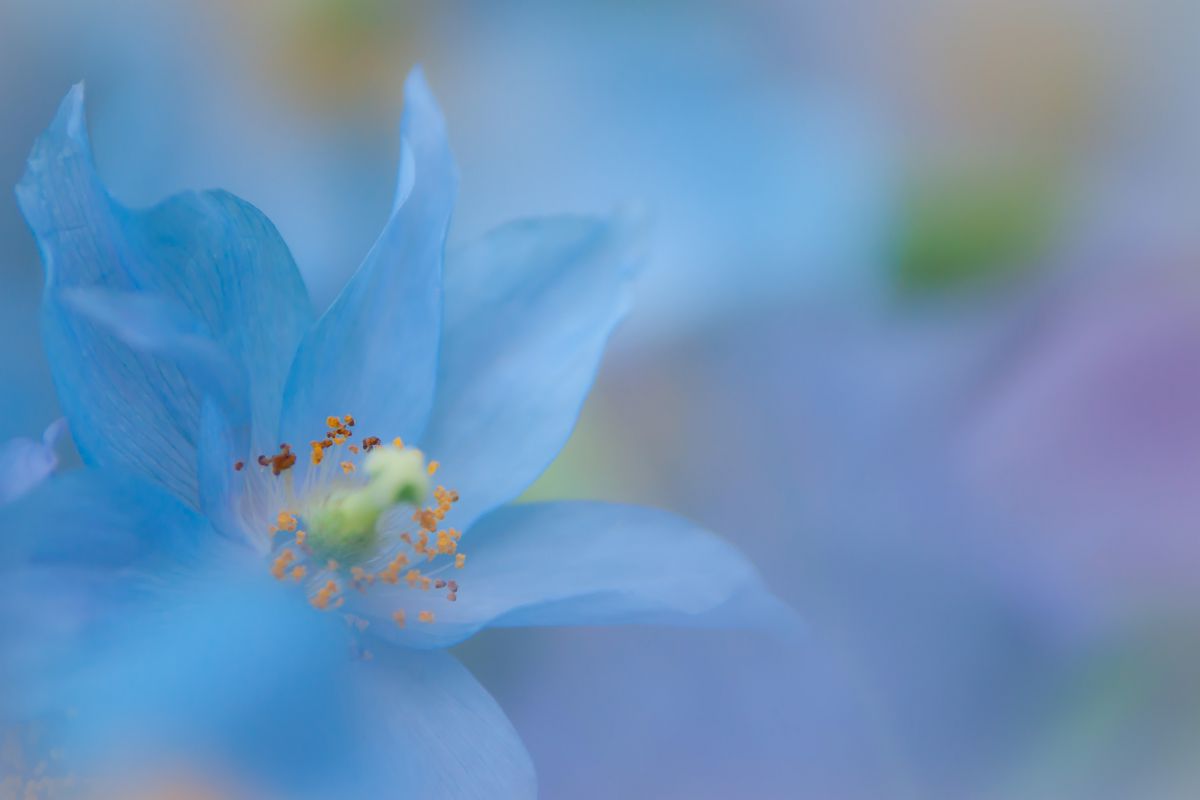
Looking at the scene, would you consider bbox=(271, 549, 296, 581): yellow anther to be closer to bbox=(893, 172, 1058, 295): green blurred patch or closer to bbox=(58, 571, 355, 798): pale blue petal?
bbox=(58, 571, 355, 798): pale blue petal

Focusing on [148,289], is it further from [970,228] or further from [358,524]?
[970,228]

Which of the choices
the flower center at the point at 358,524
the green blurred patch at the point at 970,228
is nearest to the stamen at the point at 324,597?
the flower center at the point at 358,524

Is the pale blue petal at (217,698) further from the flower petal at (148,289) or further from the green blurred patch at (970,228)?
the green blurred patch at (970,228)

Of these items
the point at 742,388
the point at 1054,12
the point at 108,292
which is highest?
the point at 1054,12

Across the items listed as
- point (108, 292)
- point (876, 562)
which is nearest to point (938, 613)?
point (876, 562)

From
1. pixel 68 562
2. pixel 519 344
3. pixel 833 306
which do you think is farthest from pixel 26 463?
pixel 833 306

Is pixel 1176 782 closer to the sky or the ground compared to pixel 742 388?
closer to the ground

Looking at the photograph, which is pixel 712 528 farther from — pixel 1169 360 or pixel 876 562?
pixel 1169 360
